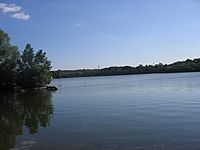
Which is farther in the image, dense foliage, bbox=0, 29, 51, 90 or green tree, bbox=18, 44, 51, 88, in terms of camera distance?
green tree, bbox=18, 44, 51, 88

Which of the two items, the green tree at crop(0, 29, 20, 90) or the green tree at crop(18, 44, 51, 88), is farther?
the green tree at crop(18, 44, 51, 88)

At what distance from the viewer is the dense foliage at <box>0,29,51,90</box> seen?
3533 inches

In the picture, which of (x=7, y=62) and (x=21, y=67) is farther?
(x=21, y=67)

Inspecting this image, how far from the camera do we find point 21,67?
324 feet

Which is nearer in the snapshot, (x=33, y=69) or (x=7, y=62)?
(x=7, y=62)

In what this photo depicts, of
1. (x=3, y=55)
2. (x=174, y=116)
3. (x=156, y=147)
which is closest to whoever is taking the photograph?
(x=156, y=147)

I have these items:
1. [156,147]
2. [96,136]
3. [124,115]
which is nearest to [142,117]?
[124,115]

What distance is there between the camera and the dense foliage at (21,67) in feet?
294

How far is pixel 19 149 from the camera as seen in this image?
20906 mm

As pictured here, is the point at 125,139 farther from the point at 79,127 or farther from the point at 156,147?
the point at 79,127

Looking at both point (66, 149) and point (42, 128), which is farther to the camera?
point (42, 128)

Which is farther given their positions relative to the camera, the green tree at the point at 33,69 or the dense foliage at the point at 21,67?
the green tree at the point at 33,69

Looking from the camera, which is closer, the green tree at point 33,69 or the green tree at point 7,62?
the green tree at point 7,62

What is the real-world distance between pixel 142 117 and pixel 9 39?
66261 millimetres
